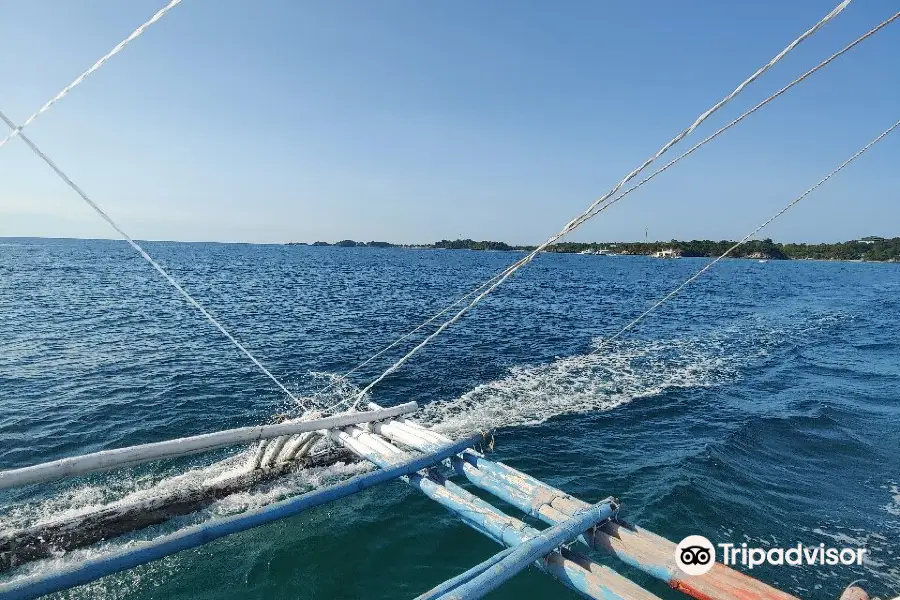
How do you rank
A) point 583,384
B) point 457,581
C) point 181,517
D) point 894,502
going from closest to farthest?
point 457,581, point 181,517, point 894,502, point 583,384

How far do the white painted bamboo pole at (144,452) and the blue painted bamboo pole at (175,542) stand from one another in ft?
5.85

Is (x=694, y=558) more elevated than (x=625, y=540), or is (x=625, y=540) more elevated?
(x=694, y=558)

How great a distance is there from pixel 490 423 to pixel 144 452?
32.1 feet

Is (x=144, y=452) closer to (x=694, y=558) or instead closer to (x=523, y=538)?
(x=523, y=538)

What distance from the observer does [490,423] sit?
14.3m

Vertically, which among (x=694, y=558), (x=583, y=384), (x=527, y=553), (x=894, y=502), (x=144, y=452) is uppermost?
(x=144, y=452)

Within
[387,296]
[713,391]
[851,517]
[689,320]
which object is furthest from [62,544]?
[387,296]

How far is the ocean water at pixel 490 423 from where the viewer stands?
26.2 ft

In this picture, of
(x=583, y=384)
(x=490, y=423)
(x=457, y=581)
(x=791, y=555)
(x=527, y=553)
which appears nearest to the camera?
(x=457, y=581)

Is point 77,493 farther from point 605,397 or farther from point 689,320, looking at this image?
point 689,320

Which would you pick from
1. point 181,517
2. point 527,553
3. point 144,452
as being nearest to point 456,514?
point 527,553

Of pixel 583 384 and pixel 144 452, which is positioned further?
pixel 583 384

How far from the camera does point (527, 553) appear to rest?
4895 millimetres

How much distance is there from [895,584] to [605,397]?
9.38 m
